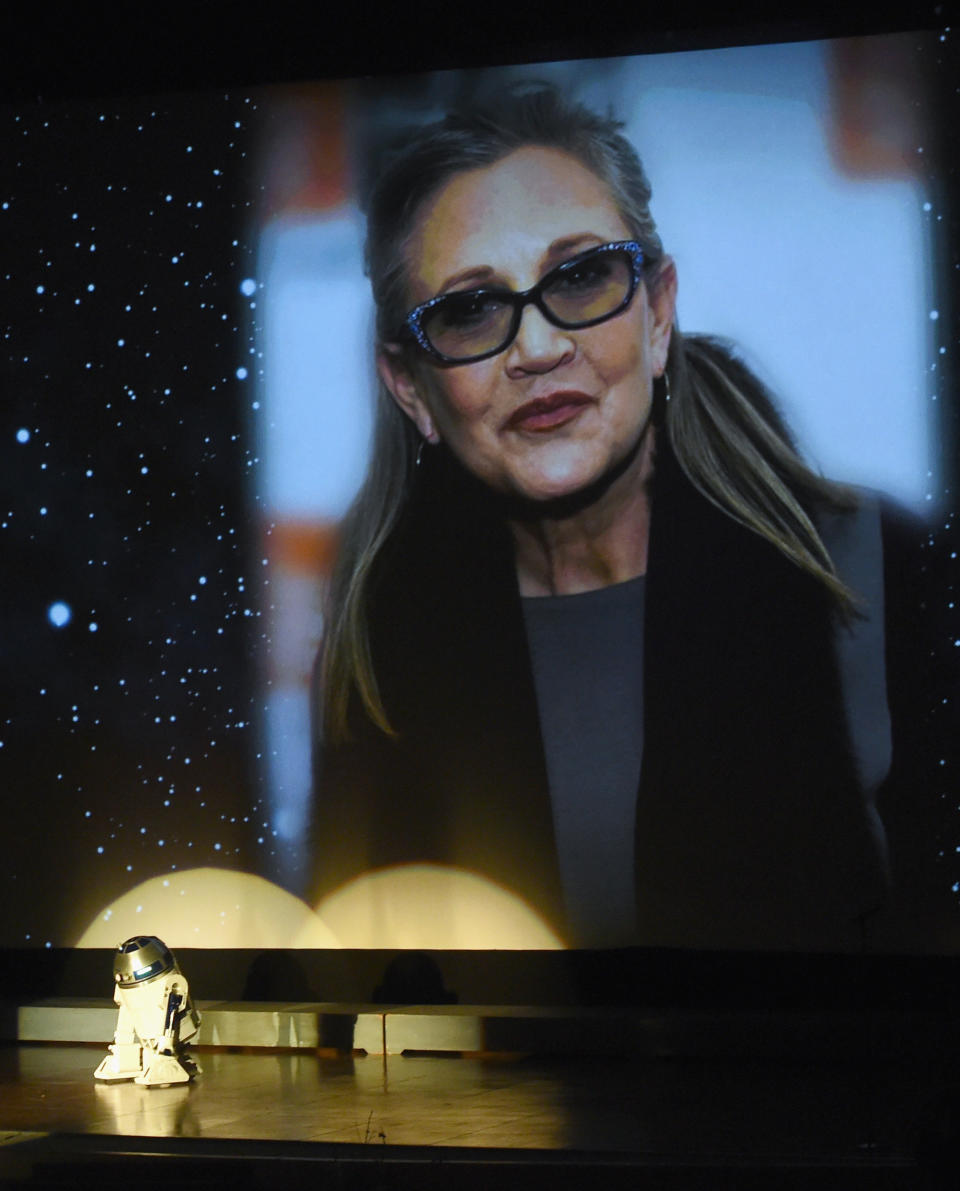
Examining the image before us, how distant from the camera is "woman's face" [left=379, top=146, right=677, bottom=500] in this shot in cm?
772

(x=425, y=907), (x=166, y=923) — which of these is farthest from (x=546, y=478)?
(x=166, y=923)

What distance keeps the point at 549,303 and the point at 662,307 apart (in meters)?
0.47

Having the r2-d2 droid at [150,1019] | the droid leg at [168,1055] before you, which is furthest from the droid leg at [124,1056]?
the droid leg at [168,1055]

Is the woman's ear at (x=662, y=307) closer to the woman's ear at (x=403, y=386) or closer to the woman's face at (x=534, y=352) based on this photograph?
the woman's face at (x=534, y=352)

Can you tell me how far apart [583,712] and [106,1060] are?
233 cm

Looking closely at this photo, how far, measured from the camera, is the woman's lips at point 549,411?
7770mm

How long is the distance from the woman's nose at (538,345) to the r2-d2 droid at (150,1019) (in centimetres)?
279

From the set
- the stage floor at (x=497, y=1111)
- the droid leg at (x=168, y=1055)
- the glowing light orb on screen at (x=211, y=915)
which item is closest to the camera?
the stage floor at (x=497, y=1111)

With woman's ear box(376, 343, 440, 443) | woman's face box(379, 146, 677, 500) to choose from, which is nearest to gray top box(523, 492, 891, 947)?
woman's face box(379, 146, 677, 500)

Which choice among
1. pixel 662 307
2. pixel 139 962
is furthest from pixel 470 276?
pixel 139 962

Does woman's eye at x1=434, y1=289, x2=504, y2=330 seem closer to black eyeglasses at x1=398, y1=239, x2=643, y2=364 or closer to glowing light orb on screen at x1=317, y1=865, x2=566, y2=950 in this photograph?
black eyeglasses at x1=398, y1=239, x2=643, y2=364

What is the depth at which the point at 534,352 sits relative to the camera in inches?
305

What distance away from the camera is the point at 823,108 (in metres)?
7.52

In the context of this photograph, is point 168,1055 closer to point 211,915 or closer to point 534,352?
point 211,915
